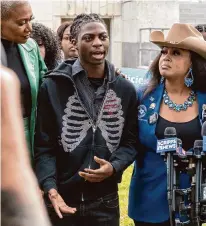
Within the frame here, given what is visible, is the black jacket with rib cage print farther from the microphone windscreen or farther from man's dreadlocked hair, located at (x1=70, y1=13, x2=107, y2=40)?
the microphone windscreen

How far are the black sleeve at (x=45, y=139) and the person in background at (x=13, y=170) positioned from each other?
173cm

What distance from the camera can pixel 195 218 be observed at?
324 cm

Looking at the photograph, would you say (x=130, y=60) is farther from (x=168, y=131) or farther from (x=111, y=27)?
(x=168, y=131)

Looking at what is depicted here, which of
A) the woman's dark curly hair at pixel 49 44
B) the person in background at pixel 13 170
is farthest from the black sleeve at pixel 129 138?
the person in background at pixel 13 170

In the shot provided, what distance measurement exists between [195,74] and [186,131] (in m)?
0.36

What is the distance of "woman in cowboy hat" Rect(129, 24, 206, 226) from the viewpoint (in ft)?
11.2

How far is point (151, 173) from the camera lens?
11.4 ft

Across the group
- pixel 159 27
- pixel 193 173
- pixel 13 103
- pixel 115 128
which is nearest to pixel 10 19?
pixel 115 128

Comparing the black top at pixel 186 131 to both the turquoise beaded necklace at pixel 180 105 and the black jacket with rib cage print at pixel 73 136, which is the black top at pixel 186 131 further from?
the black jacket with rib cage print at pixel 73 136

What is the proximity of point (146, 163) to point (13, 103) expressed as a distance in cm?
209

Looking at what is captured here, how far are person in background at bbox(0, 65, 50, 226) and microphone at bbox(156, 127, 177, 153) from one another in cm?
174

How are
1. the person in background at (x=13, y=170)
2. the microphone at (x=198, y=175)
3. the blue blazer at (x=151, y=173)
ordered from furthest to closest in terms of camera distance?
1. the blue blazer at (x=151, y=173)
2. the microphone at (x=198, y=175)
3. the person in background at (x=13, y=170)

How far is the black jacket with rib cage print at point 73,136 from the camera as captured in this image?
3.23m

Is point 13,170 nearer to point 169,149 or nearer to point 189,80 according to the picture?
point 169,149
